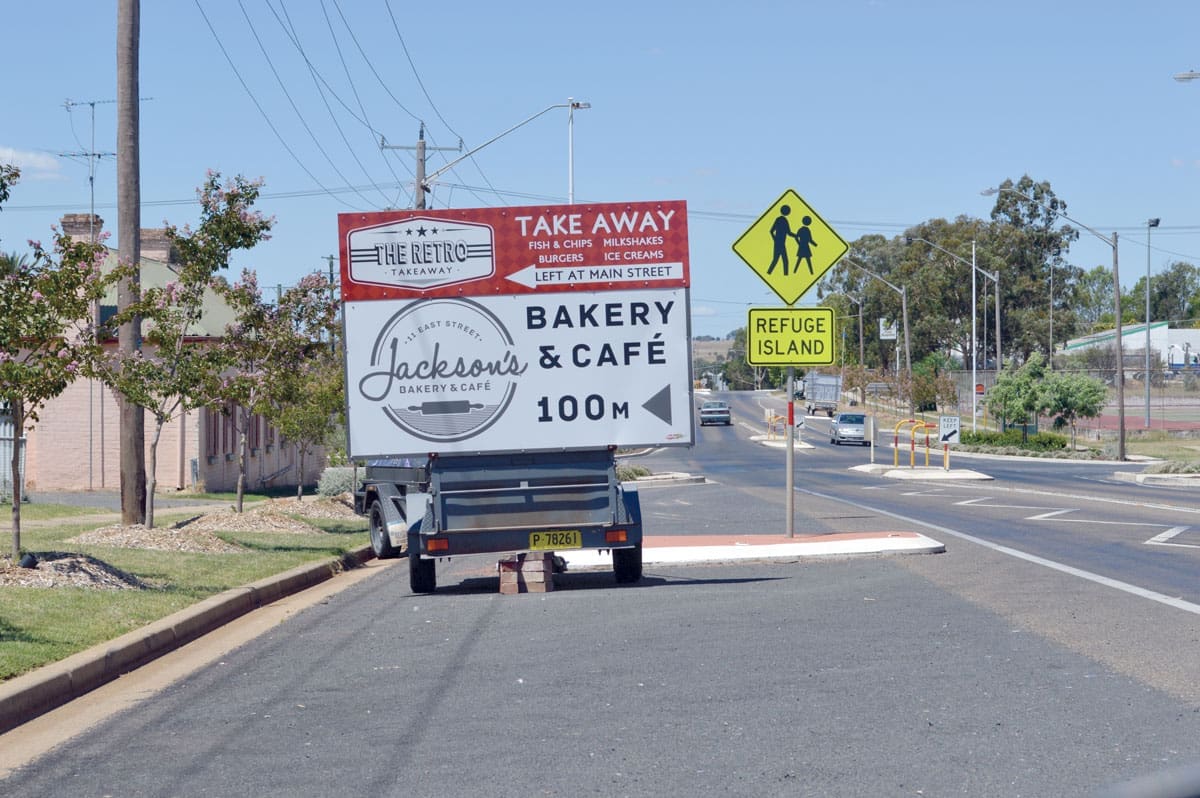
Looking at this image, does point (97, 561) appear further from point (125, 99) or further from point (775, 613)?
point (125, 99)

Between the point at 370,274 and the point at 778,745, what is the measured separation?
26.9 ft

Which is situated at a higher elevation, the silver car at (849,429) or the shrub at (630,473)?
the silver car at (849,429)

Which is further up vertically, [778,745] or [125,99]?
[125,99]

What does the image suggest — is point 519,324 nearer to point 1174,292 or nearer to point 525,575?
point 525,575

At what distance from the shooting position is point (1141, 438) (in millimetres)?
66312

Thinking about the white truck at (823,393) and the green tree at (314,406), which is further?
the white truck at (823,393)

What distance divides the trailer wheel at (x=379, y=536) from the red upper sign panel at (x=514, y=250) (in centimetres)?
530

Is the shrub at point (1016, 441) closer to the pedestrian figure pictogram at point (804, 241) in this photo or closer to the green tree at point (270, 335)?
the green tree at point (270, 335)

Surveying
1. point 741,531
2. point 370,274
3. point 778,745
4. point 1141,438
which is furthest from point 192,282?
point 1141,438

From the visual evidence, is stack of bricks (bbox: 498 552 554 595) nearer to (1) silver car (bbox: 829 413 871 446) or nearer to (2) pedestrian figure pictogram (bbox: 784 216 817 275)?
(2) pedestrian figure pictogram (bbox: 784 216 817 275)

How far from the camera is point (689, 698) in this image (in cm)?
768

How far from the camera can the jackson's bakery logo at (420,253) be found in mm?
13656

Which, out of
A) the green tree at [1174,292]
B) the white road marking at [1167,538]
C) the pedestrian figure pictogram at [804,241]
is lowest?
the white road marking at [1167,538]

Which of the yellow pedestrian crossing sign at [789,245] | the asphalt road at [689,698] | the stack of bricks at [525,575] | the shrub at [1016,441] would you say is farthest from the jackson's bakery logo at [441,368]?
the shrub at [1016,441]
